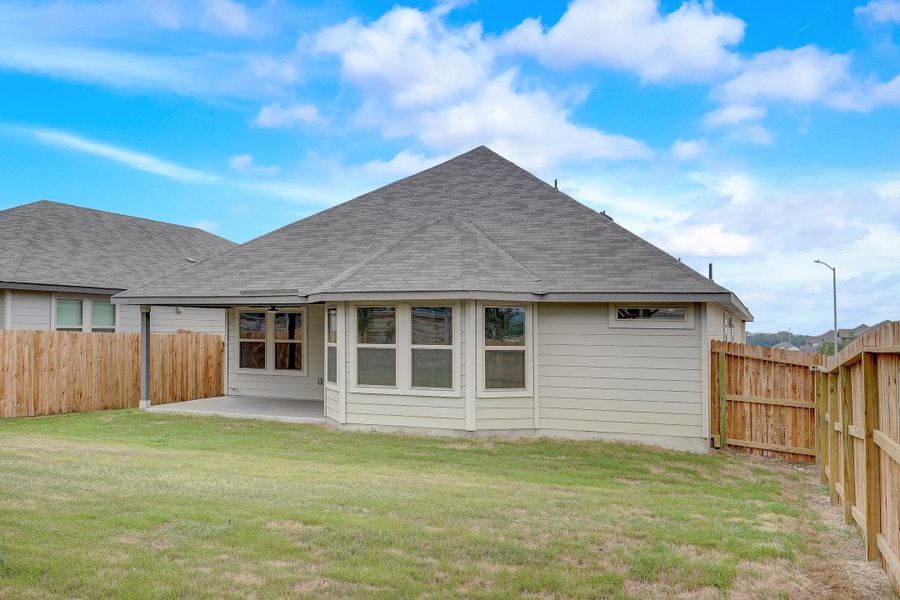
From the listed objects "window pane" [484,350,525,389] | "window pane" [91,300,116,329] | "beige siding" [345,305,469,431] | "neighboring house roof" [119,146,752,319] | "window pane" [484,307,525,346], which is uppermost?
"neighboring house roof" [119,146,752,319]

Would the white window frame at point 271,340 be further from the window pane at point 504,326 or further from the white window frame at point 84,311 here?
the window pane at point 504,326

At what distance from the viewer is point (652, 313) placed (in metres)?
12.5

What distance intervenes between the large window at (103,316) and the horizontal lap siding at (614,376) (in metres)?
13.2

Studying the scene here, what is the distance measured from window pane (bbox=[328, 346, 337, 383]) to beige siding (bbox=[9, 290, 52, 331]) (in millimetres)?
8787

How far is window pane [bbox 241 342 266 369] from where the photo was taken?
59.9 feet

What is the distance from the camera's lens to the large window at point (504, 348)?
494 inches

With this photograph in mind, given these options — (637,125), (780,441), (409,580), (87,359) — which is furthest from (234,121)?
(409,580)

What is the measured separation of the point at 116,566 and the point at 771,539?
17.5ft

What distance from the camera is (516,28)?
16.0 meters

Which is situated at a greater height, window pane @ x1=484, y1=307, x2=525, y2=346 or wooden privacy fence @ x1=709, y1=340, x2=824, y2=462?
window pane @ x1=484, y1=307, x2=525, y2=346

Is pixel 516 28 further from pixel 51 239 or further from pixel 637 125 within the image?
pixel 51 239

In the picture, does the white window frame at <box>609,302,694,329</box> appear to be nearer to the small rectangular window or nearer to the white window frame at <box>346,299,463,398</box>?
the white window frame at <box>346,299,463,398</box>

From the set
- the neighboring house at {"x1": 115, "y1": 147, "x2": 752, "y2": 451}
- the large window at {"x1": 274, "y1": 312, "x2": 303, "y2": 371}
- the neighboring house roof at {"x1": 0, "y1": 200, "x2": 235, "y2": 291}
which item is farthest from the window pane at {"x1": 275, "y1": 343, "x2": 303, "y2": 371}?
the neighboring house roof at {"x1": 0, "y1": 200, "x2": 235, "y2": 291}

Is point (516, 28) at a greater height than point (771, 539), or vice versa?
point (516, 28)
